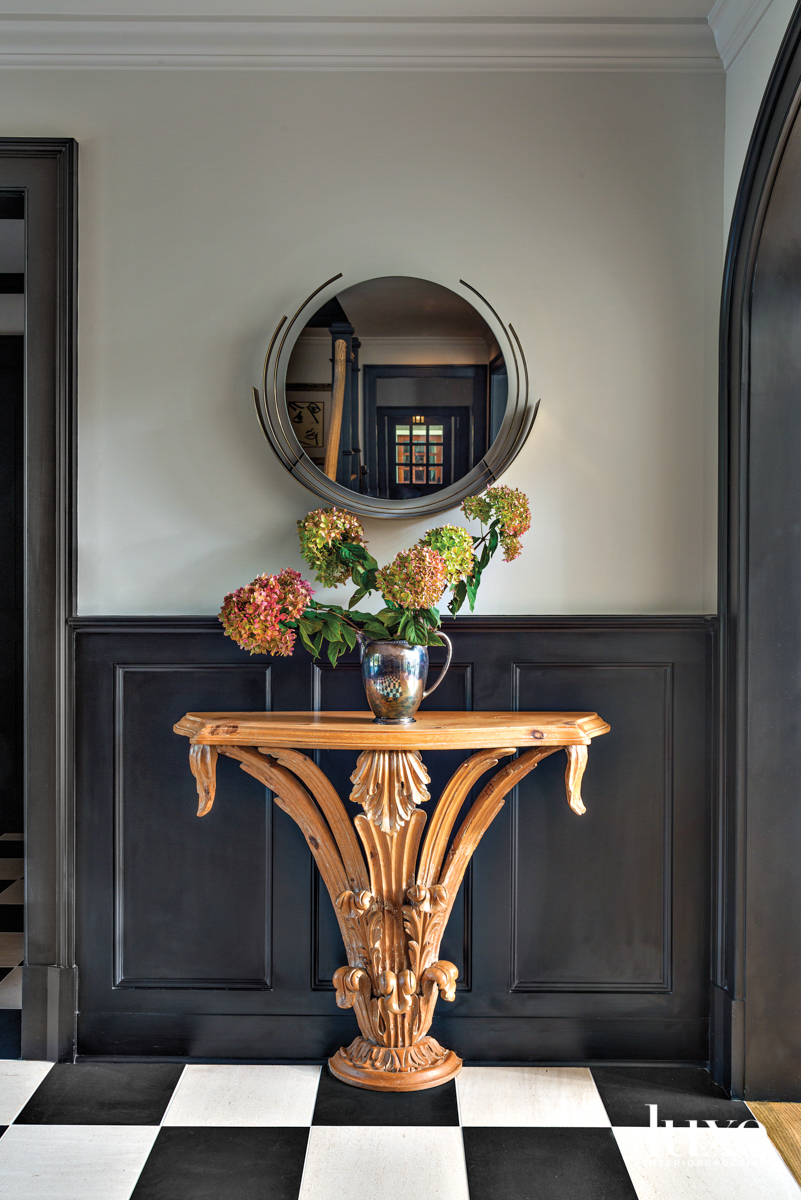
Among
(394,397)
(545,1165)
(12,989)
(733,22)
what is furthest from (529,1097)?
(733,22)

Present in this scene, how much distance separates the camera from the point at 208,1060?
7.44ft

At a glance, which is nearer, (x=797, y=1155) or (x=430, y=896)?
(x=797, y=1155)

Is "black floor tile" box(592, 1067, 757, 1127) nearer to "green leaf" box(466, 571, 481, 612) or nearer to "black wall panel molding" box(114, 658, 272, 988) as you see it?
"black wall panel molding" box(114, 658, 272, 988)

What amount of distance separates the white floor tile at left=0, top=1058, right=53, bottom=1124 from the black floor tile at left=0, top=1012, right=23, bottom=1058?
0.10 feet

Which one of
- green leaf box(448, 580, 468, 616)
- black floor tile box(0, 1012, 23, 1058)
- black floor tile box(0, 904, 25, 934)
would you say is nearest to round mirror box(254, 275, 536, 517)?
green leaf box(448, 580, 468, 616)

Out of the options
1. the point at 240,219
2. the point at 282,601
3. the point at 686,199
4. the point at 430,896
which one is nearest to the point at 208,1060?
the point at 430,896

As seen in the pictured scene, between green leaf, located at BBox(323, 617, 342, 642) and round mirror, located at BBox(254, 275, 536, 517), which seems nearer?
green leaf, located at BBox(323, 617, 342, 642)

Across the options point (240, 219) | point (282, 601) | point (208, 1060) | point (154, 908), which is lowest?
point (208, 1060)

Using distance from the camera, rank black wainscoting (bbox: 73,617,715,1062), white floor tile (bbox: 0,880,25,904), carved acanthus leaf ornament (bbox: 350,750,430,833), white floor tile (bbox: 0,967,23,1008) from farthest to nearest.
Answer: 1. white floor tile (bbox: 0,880,25,904)
2. white floor tile (bbox: 0,967,23,1008)
3. black wainscoting (bbox: 73,617,715,1062)
4. carved acanthus leaf ornament (bbox: 350,750,430,833)

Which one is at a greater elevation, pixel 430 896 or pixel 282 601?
pixel 282 601

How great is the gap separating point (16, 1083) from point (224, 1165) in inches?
25.8

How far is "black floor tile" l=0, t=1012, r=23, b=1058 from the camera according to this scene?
2.29 meters

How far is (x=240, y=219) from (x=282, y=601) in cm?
111

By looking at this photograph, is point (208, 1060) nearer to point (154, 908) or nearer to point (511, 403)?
point (154, 908)
